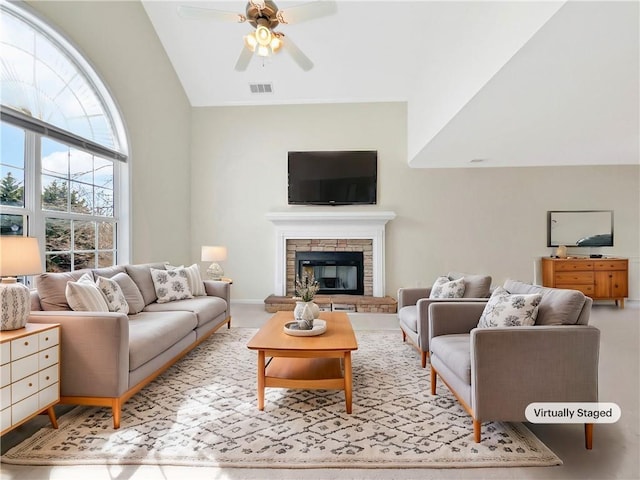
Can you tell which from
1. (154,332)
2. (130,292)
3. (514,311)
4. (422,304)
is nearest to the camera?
(514,311)

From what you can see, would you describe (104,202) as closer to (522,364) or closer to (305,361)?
(305,361)

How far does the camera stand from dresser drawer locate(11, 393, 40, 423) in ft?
5.95

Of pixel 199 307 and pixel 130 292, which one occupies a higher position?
pixel 130 292

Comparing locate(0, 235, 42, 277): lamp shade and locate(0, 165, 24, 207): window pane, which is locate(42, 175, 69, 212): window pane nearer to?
locate(0, 165, 24, 207): window pane

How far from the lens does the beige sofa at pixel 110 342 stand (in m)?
2.15

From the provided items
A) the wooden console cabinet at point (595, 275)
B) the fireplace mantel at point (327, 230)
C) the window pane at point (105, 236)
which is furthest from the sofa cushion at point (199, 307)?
the wooden console cabinet at point (595, 275)

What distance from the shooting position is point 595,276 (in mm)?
5637

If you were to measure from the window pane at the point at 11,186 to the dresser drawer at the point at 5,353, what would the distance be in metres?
1.64

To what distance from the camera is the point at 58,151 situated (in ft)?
11.2

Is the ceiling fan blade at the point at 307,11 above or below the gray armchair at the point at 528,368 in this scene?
above

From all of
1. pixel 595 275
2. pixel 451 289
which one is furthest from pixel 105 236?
pixel 595 275

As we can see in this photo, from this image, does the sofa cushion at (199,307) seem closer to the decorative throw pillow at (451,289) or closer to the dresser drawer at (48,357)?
the dresser drawer at (48,357)

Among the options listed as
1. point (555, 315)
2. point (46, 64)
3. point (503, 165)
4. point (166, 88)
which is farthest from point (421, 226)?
point (46, 64)

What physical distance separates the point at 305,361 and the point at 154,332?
1.18 metres
